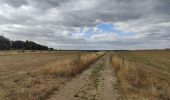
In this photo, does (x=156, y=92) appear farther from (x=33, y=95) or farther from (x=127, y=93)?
(x=33, y=95)

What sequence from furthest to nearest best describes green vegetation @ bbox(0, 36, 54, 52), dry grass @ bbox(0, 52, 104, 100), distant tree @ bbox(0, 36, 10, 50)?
green vegetation @ bbox(0, 36, 54, 52) → distant tree @ bbox(0, 36, 10, 50) → dry grass @ bbox(0, 52, 104, 100)

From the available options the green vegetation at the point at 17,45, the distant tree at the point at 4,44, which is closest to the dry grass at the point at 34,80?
the green vegetation at the point at 17,45

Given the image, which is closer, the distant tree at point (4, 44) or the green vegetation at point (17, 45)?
the distant tree at point (4, 44)

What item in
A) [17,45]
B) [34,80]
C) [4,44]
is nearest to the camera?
[34,80]

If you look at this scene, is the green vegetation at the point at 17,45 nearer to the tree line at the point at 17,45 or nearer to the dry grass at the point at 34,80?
the tree line at the point at 17,45

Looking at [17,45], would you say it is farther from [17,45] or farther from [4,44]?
[4,44]

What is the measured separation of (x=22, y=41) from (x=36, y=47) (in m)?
20.5

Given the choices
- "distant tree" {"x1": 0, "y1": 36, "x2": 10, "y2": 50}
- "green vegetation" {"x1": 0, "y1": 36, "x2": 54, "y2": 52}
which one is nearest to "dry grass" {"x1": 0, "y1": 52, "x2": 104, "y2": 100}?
"green vegetation" {"x1": 0, "y1": 36, "x2": 54, "y2": 52}

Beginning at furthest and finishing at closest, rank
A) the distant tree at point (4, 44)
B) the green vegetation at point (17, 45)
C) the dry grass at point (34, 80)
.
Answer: the green vegetation at point (17, 45) < the distant tree at point (4, 44) < the dry grass at point (34, 80)

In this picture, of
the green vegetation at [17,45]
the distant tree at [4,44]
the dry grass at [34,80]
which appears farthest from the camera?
the green vegetation at [17,45]

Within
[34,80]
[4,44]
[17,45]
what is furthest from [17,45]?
[34,80]

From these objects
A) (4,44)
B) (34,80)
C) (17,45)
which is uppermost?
(4,44)

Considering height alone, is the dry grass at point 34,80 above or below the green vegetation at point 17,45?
below

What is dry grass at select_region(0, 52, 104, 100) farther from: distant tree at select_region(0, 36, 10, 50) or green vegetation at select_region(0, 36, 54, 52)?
distant tree at select_region(0, 36, 10, 50)
